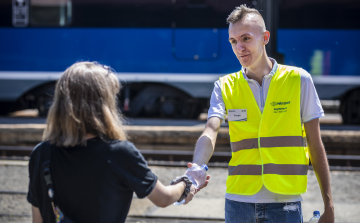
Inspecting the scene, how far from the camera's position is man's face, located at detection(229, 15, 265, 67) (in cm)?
215

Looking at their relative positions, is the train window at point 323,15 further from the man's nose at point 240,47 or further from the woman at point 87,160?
the woman at point 87,160

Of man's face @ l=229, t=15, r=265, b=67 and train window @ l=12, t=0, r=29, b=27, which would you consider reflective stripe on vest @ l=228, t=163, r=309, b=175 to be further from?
train window @ l=12, t=0, r=29, b=27

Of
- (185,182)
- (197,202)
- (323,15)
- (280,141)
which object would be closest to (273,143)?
(280,141)

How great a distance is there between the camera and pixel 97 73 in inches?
69.2

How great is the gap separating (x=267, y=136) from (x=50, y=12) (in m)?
9.08

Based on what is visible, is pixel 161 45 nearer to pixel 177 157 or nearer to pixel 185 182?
pixel 177 157

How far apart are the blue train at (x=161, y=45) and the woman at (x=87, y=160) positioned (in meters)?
7.63

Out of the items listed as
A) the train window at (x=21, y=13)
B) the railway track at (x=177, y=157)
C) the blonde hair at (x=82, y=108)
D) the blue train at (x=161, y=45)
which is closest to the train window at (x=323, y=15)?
the blue train at (x=161, y=45)

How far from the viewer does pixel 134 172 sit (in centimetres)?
169

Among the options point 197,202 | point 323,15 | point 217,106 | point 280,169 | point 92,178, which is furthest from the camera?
point 323,15

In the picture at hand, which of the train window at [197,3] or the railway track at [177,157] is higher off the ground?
the train window at [197,3]

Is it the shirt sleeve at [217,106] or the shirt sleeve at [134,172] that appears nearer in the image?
the shirt sleeve at [134,172]

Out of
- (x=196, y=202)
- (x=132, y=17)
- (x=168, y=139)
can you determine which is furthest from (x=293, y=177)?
(x=132, y=17)

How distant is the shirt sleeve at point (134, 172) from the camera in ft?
5.52
